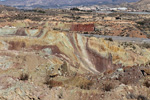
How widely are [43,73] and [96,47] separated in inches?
324

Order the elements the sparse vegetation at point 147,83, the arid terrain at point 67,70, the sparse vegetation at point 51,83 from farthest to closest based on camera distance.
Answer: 1. the sparse vegetation at point 147,83
2. the sparse vegetation at point 51,83
3. the arid terrain at point 67,70

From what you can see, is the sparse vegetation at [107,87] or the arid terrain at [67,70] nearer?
the arid terrain at [67,70]

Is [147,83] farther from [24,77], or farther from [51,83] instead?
[24,77]

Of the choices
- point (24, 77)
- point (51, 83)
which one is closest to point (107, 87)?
point (51, 83)

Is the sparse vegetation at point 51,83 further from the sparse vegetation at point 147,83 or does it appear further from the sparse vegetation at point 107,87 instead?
the sparse vegetation at point 147,83

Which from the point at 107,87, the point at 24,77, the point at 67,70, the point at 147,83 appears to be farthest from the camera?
the point at 67,70

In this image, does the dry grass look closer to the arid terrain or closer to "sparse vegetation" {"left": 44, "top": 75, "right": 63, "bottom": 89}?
the arid terrain

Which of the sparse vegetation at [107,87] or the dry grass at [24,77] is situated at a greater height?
the dry grass at [24,77]

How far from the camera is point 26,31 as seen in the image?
22.9 meters

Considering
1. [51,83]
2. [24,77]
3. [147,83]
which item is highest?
[24,77]

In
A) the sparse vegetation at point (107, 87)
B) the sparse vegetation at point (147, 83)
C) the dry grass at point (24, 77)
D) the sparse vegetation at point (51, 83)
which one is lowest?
the sparse vegetation at point (147, 83)

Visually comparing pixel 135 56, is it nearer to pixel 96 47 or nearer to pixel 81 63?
pixel 96 47

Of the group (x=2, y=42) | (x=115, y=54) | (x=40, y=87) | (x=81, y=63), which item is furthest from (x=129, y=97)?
(x=2, y=42)

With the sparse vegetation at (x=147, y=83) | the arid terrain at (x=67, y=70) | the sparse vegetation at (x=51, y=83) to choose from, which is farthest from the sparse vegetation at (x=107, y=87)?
the sparse vegetation at (x=51, y=83)
